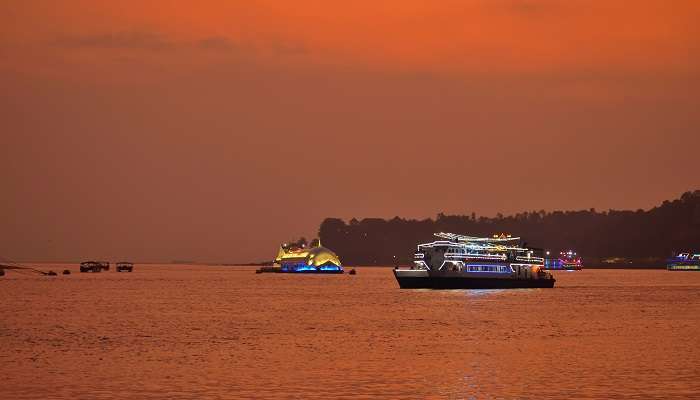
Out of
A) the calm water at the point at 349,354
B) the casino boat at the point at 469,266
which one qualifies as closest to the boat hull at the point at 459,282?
the casino boat at the point at 469,266

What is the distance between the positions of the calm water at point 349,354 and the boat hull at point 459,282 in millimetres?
45294

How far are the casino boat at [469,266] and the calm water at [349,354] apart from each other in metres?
45.0

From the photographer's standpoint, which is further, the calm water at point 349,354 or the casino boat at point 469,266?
the casino boat at point 469,266

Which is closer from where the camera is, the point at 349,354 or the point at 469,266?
the point at 349,354

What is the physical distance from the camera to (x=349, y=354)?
62.2 metres

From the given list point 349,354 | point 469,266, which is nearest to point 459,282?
point 469,266

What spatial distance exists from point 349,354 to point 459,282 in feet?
327

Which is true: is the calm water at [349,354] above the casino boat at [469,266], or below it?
below

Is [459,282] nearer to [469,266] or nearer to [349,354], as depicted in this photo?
[469,266]

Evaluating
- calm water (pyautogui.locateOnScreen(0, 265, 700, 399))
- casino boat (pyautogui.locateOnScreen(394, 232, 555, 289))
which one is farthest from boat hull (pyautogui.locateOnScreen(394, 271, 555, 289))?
calm water (pyautogui.locateOnScreen(0, 265, 700, 399))

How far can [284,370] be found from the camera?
53.8m

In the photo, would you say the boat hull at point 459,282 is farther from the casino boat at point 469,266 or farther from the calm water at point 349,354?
the calm water at point 349,354

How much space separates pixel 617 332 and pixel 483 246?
83488mm

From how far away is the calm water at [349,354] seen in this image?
4628 centimetres
